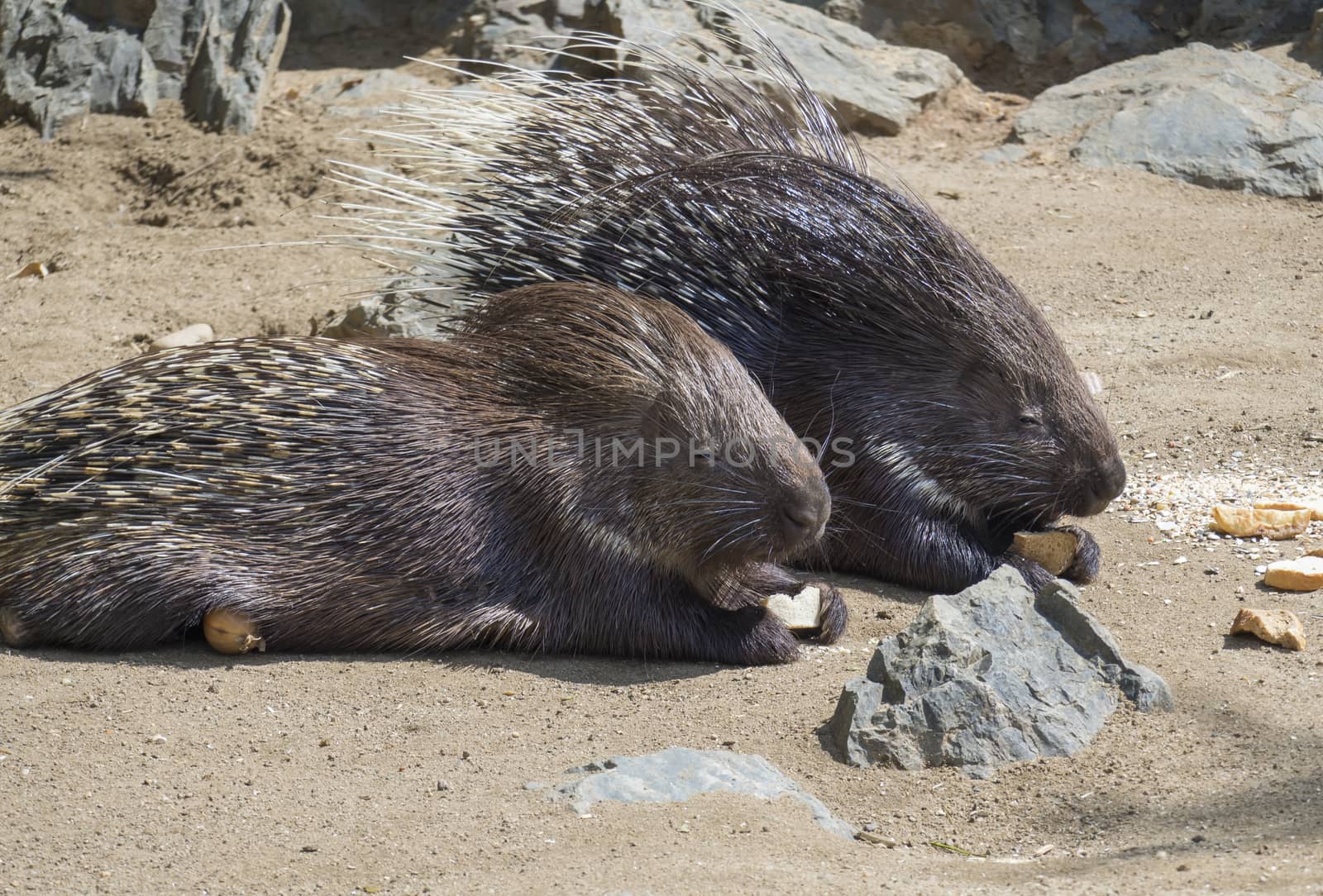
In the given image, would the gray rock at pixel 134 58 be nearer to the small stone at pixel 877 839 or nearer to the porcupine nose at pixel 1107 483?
the porcupine nose at pixel 1107 483

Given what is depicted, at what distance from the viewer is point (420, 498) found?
3.73 meters

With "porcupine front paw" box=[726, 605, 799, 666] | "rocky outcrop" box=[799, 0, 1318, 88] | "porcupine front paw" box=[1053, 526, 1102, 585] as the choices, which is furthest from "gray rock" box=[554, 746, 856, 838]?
"rocky outcrop" box=[799, 0, 1318, 88]

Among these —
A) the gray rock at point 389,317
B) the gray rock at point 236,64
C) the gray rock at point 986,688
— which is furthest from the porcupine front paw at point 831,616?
the gray rock at point 236,64

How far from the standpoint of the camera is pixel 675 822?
2.79 meters

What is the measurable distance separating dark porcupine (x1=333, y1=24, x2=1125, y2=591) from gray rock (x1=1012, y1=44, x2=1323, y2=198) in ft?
14.0

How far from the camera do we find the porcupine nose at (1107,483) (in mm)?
4246

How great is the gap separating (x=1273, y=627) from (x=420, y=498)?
2275 millimetres

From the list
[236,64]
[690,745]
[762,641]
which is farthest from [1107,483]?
[236,64]

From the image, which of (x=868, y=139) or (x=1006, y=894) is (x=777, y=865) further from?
(x=868, y=139)

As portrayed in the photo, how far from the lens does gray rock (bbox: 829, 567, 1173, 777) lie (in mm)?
3104

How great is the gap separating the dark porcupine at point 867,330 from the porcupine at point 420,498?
548 millimetres

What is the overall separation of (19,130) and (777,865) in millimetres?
7296

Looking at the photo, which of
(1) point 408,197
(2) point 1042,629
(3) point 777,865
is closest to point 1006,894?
(3) point 777,865

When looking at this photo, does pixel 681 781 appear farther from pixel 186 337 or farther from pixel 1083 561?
pixel 186 337
